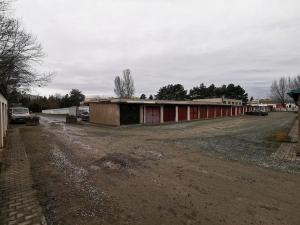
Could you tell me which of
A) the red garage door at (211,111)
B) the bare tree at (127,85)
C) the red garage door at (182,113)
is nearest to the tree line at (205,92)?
the bare tree at (127,85)

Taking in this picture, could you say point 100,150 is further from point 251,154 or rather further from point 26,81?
point 26,81

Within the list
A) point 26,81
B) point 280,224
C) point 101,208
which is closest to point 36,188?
point 101,208

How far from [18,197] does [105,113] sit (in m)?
23.8

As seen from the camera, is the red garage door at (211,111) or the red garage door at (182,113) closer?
the red garage door at (182,113)

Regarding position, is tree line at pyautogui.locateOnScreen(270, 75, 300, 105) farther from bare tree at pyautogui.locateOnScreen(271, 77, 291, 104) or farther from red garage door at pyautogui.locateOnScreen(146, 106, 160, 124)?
red garage door at pyautogui.locateOnScreen(146, 106, 160, 124)

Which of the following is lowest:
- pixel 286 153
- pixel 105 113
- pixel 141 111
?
pixel 286 153

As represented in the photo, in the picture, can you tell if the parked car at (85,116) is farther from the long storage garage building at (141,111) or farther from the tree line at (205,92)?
the tree line at (205,92)

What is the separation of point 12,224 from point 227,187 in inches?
189

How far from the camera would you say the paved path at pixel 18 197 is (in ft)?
14.3

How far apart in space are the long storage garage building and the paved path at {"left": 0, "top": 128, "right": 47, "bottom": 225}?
60.9ft

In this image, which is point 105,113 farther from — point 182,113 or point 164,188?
point 164,188

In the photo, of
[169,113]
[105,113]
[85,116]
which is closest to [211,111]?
[169,113]

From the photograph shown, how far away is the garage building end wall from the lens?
26.7 meters

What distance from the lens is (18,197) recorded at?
17.5 feet
